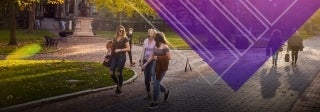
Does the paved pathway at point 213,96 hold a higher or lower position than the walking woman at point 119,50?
lower

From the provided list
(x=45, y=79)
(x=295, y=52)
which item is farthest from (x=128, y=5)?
(x=45, y=79)

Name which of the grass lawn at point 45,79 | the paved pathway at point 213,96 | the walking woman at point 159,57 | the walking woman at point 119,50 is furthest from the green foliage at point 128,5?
the walking woman at point 159,57

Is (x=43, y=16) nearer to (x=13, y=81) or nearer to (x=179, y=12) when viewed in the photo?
(x=179, y=12)

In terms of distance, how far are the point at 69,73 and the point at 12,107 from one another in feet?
22.2

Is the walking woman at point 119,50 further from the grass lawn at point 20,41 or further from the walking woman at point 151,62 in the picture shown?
the grass lawn at point 20,41

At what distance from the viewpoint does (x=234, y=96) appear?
13508 millimetres

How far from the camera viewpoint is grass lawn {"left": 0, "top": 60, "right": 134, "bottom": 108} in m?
12.3

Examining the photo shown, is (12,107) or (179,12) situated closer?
(12,107)

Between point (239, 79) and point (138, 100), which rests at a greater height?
point (138, 100)

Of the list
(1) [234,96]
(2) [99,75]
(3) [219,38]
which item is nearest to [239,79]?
(1) [234,96]

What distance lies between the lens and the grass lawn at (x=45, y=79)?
12.3 metres
